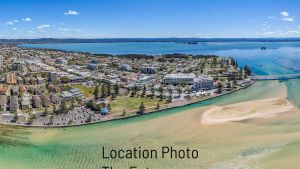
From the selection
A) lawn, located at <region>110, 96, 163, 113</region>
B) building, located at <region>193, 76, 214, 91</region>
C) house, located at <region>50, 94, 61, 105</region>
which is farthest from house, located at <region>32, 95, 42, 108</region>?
building, located at <region>193, 76, 214, 91</region>

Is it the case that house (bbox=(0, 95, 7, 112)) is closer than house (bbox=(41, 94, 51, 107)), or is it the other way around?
house (bbox=(0, 95, 7, 112))

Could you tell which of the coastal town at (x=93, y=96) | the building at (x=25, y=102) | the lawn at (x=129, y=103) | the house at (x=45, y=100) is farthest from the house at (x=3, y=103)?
the lawn at (x=129, y=103)

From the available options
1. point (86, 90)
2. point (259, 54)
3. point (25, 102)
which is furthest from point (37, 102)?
point (259, 54)

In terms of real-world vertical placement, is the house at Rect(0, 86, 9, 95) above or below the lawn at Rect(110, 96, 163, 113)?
above

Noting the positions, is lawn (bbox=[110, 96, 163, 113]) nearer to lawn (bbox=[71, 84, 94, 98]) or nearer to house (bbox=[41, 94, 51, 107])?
lawn (bbox=[71, 84, 94, 98])

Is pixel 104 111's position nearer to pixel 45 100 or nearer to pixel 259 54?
pixel 45 100

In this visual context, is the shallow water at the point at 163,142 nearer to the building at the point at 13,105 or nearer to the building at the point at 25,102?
the building at the point at 13,105

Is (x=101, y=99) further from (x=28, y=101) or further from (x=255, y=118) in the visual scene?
(x=255, y=118)
